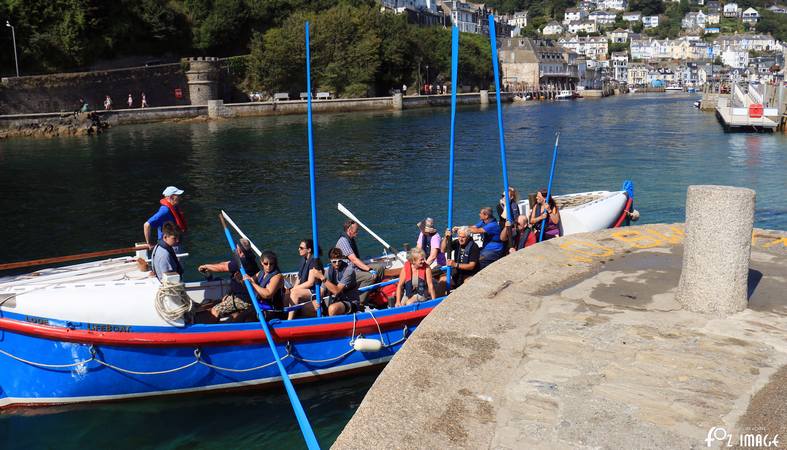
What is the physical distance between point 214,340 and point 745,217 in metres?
6.91

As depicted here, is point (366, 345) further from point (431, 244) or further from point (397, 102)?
point (397, 102)

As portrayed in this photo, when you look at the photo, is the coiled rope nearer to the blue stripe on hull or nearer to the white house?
the blue stripe on hull

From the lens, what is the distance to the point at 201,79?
75562 mm

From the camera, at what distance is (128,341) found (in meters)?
9.83

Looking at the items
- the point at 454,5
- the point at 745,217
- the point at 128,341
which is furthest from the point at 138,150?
the point at 454,5

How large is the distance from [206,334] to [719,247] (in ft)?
21.8

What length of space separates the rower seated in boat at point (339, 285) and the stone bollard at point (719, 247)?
491 centimetres

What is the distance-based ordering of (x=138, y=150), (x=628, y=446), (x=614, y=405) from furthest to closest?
(x=138, y=150), (x=614, y=405), (x=628, y=446)

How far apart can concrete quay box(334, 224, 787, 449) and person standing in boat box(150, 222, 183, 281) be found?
14.0 ft

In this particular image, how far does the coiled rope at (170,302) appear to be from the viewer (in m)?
9.81

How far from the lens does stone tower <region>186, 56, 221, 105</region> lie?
248 feet

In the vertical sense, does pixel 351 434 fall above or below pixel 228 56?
below

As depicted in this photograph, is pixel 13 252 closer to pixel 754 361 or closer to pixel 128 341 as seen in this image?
pixel 128 341

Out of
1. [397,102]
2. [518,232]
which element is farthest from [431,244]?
[397,102]
